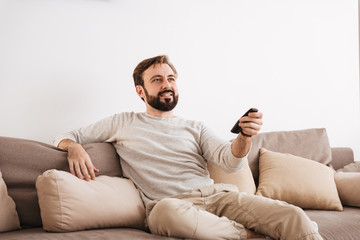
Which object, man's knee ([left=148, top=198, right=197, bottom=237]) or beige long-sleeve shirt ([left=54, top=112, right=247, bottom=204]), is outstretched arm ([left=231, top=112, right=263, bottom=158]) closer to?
beige long-sleeve shirt ([left=54, top=112, right=247, bottom=204])

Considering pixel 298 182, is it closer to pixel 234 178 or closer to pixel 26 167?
pixel 234 178

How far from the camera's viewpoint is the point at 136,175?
1.75 metres

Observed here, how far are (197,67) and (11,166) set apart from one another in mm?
1369

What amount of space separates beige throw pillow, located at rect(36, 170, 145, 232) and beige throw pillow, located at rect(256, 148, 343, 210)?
80 centimetres

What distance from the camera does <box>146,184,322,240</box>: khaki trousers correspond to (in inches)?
49.9

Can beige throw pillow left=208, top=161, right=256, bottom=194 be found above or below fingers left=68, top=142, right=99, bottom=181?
below

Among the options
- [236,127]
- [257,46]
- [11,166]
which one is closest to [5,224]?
[11,166]

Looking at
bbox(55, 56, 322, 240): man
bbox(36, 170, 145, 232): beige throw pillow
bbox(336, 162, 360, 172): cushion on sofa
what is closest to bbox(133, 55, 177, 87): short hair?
bbox(55, 56, 322, 240): man

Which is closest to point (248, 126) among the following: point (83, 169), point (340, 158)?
point (83, 169)

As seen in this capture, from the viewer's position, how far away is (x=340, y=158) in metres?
2.48

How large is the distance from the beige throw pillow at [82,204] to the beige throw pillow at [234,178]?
0.51 meters

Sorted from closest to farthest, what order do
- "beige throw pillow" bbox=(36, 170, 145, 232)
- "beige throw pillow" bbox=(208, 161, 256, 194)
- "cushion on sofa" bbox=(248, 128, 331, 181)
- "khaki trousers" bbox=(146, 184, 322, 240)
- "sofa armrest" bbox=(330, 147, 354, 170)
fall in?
"khaki trousers" bbox=(146, 184, 322, 240) < "beige throw pillow" bbox=(36, 170, 145, 232) < "beige throw pillow" bbox=(208, 161, 256, 194) < "cushion on sofa" bbox=(248, 128, 331, 181) < "sofa armrest" bbox=(330, 147, 354, 170)

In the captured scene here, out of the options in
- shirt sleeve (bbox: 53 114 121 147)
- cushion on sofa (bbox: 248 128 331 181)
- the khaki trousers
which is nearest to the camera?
the khaki trousers

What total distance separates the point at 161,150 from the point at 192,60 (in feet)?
3.00
